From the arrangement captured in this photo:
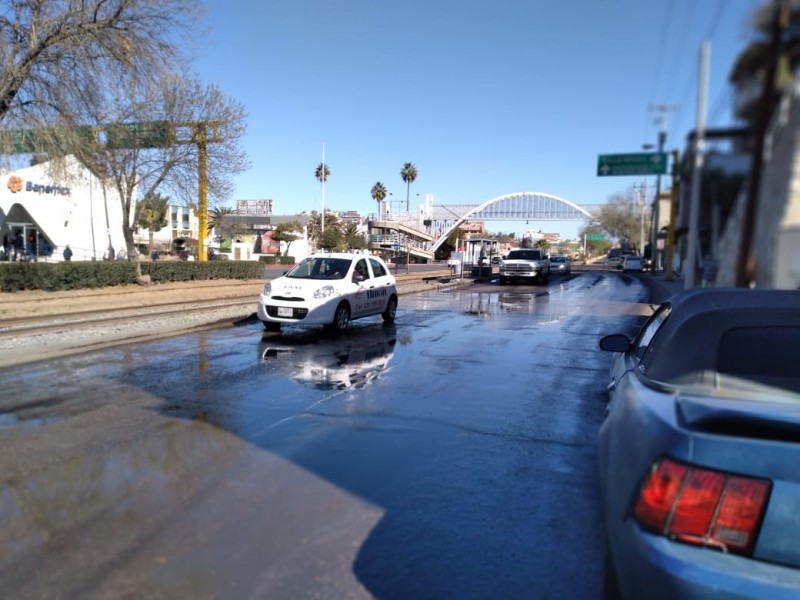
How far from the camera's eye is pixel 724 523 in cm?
181

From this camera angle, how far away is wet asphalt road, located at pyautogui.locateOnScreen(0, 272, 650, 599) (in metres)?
3.14

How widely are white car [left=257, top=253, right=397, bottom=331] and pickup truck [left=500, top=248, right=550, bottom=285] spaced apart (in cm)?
1892

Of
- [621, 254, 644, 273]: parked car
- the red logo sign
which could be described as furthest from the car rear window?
[621, 254, 644, 273]: parked car

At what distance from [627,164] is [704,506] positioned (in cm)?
2318

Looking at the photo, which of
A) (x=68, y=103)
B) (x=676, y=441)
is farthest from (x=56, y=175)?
(x=676, y=441)

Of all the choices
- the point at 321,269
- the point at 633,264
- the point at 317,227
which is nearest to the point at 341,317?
the point at 321,269

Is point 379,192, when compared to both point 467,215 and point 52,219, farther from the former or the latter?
point 52,219

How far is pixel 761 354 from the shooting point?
3.00 m

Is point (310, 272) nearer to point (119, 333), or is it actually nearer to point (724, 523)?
point (119, 333)

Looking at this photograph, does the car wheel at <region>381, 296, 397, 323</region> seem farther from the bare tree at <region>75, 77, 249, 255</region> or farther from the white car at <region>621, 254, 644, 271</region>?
the white car at <region>621, 254, 644, 271</region>

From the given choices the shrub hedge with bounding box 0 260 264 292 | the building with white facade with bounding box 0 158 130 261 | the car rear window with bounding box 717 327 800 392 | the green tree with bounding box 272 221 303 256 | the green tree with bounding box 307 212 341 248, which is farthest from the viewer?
the green tree with bounding box 272 221 303 256

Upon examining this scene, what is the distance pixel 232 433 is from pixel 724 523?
176 inches

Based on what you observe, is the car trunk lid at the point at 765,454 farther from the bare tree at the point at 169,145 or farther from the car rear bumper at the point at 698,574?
the bare tree at the point at 169,145

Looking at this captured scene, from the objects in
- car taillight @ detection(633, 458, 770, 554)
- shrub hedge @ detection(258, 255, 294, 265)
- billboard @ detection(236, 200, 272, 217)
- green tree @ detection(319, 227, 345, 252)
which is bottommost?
shrub hedge @ detection(258, 255, 294, 265)
